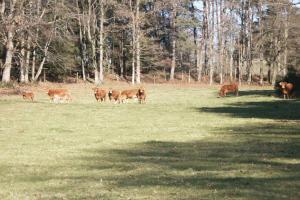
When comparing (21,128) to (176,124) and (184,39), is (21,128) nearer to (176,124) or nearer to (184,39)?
(176,124)

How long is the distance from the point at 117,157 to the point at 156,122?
9.57 m

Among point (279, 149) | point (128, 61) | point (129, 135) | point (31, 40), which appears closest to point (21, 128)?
point (129, 135)

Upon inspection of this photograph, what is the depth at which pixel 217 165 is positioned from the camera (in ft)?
44.2

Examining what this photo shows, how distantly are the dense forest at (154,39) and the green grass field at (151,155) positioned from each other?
3320cm

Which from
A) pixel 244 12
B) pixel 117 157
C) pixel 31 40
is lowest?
pixel 117 157

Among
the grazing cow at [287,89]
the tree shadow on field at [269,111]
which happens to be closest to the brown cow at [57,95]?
the tree shadow on field at [269,111]

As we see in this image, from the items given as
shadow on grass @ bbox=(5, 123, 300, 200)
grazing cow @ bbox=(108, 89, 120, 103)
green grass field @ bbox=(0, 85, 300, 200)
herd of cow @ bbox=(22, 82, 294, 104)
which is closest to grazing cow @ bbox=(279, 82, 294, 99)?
herd of cow @ bbox=(22, 82, 294, 104)

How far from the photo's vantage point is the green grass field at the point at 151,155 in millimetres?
10719

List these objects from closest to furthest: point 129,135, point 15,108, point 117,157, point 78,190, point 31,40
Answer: point 78,190 → point 117,157 → point 129,135 → point 15,108 → point 31,40

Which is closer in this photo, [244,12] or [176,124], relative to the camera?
[176,124]

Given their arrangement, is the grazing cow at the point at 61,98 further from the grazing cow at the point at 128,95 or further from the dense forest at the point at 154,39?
the dense forest at the point at 154,39

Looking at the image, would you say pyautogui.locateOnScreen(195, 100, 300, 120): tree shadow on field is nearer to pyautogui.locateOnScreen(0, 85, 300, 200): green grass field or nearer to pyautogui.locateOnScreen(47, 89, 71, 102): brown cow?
pyautogui.locateOnScreen(0, 85, 300, 200): green grass field

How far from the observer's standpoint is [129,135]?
67.4 feet

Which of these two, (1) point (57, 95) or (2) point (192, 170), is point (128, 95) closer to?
(1) point (57, 95)
